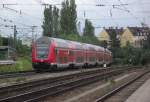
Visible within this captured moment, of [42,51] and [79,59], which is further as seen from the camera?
[79,59]

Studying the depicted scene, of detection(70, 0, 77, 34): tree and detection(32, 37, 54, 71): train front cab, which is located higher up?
detection(70, 0, 77, 34): tree

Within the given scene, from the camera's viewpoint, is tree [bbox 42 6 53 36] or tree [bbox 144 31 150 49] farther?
tree [bbox 144 31 150 49]

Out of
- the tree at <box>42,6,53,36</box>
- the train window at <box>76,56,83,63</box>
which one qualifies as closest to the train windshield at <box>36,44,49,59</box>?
the train window at <box>76,56,83,63</box>

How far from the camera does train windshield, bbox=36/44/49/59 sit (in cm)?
4541

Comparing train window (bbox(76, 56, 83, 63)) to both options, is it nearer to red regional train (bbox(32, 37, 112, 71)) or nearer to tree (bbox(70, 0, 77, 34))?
red regional train (bbox(32, 37, 112, 71))

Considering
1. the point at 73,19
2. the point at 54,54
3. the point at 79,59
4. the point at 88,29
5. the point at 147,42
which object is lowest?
the point at 79,59

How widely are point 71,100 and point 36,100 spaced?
182 cm

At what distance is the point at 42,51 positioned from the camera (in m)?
45.8

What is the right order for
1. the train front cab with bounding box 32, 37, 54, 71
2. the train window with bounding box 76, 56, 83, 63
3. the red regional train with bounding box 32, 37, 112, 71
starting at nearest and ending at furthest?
1. the train front cab with bounding box 32, 37, 54, 71
2. the red regional train with bounding box 32, 37, 112, 71
3. the train window with bounding box 76, 56, 83, 63

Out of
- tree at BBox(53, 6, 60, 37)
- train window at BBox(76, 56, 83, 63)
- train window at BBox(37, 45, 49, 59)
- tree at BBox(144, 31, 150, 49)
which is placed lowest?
train window at BBox(76, 56, 83, 63)

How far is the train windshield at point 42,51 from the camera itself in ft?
149

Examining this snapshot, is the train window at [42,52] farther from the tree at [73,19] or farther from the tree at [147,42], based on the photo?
the tree at [147,42]

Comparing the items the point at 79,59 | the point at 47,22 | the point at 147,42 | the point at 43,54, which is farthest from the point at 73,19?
the point at 43,54

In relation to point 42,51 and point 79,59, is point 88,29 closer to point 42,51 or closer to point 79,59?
point 79,59
